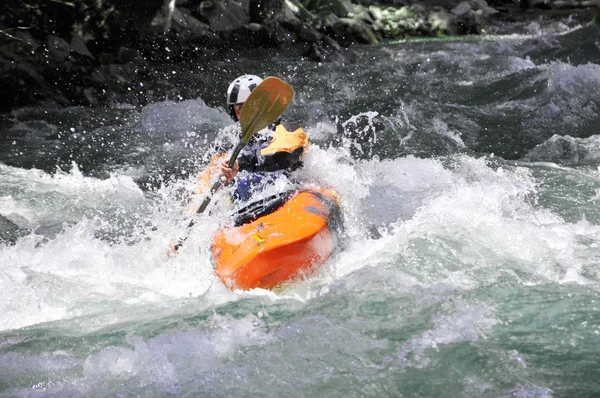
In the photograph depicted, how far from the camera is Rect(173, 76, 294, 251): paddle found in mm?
4805

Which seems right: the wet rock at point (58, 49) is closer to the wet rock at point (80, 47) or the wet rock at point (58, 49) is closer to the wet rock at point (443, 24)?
the wet rock at point (80, 47)

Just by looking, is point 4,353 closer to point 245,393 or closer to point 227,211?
point 245,393

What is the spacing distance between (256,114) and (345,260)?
3.75ft

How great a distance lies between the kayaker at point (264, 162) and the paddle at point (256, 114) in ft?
0.30

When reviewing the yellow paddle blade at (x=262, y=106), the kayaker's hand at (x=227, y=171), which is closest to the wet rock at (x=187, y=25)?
the yellow paddle blade at (x=262, y=106)

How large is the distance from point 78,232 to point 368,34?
861cm

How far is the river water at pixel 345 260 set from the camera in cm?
331

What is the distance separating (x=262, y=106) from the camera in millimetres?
4859

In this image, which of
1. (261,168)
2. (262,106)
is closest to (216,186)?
(261,168)

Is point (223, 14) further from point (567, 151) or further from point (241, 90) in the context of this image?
point (241, 90)

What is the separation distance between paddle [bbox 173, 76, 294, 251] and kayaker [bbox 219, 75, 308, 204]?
91 millimetres

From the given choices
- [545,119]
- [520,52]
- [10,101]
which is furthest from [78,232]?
[520,52]

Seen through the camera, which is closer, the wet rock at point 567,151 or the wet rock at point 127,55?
the wet rock at point 567,151

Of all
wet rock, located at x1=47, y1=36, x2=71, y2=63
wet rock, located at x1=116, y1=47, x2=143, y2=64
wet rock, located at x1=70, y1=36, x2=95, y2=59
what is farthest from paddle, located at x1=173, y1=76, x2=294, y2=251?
wet rock, located at x1=116, y1=47, x2=143, y2=64
